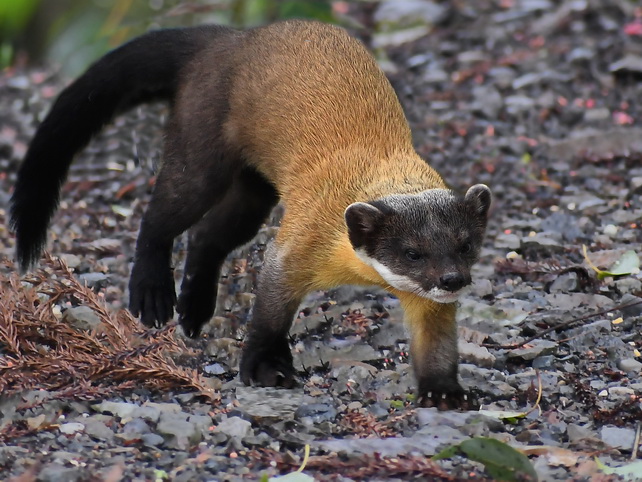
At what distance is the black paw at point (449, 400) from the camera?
526 cm

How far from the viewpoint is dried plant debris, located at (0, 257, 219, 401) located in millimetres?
5053

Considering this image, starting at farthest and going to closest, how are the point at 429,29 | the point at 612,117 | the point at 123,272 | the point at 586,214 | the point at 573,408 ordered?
the point at 429,29 → the point at 612,117 → the point at 586,214 → the point at 123,272 → the point at 573,408

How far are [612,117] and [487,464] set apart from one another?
6.41 m

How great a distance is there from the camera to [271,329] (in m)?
5.73

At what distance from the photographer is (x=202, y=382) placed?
17.3 ft

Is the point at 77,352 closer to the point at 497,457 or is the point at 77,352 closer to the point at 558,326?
the point at 497,457

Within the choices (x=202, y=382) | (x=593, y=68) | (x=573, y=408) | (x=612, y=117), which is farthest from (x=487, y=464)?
(x=593, y=68)

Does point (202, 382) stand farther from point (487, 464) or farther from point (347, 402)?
point (487, 464)

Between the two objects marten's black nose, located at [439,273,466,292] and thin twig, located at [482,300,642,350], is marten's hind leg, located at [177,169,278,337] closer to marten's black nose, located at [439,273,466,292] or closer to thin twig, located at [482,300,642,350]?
thin twig, located at [482,300,642,350]

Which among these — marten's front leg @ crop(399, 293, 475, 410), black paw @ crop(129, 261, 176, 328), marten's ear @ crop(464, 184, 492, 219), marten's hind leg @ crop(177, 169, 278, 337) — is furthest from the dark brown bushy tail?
marten's front leg @ crop(399, 293, 475, 410)

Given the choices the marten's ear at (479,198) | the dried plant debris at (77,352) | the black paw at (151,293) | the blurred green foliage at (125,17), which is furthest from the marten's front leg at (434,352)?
the blurred green foliage at (125,17)

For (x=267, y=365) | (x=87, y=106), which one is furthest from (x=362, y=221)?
(x=87, y=106)

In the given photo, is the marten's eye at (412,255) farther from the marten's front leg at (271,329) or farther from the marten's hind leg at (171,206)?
the marten's hind leg at (171,206)

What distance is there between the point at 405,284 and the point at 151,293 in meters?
2.02
